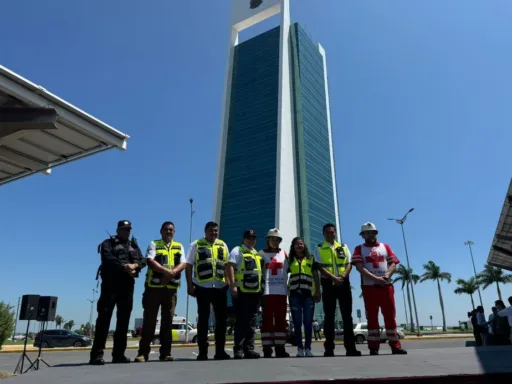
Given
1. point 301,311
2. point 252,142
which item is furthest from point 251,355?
point 252,142

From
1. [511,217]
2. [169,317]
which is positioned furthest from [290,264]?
[511,217]

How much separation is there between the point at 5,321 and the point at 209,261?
15781mm

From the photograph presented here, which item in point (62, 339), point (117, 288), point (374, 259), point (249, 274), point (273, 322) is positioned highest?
point (374, 259)

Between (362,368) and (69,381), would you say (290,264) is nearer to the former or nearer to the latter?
(362,368)

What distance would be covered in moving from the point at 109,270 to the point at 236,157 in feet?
238

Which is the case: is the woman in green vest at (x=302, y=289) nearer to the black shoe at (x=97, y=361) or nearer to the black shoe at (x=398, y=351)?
the black shoe at (x=398, y=351)

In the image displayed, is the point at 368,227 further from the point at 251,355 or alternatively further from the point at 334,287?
the point at 251,355

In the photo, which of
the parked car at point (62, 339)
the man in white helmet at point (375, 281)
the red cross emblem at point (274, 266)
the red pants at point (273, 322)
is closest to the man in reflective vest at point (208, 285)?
the red pants at point (273, 322)

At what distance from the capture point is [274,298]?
5.62m

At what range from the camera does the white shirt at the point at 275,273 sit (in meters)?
5.64

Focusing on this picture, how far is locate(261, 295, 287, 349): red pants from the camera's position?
5379 millimetres

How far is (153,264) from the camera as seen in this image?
16.6 feet

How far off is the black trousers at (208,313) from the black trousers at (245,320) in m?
0.19

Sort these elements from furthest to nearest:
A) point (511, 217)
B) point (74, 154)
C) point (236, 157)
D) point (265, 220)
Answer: point (236, 157)
point (265, 220)
point (511, 217)
point (74, 154)
